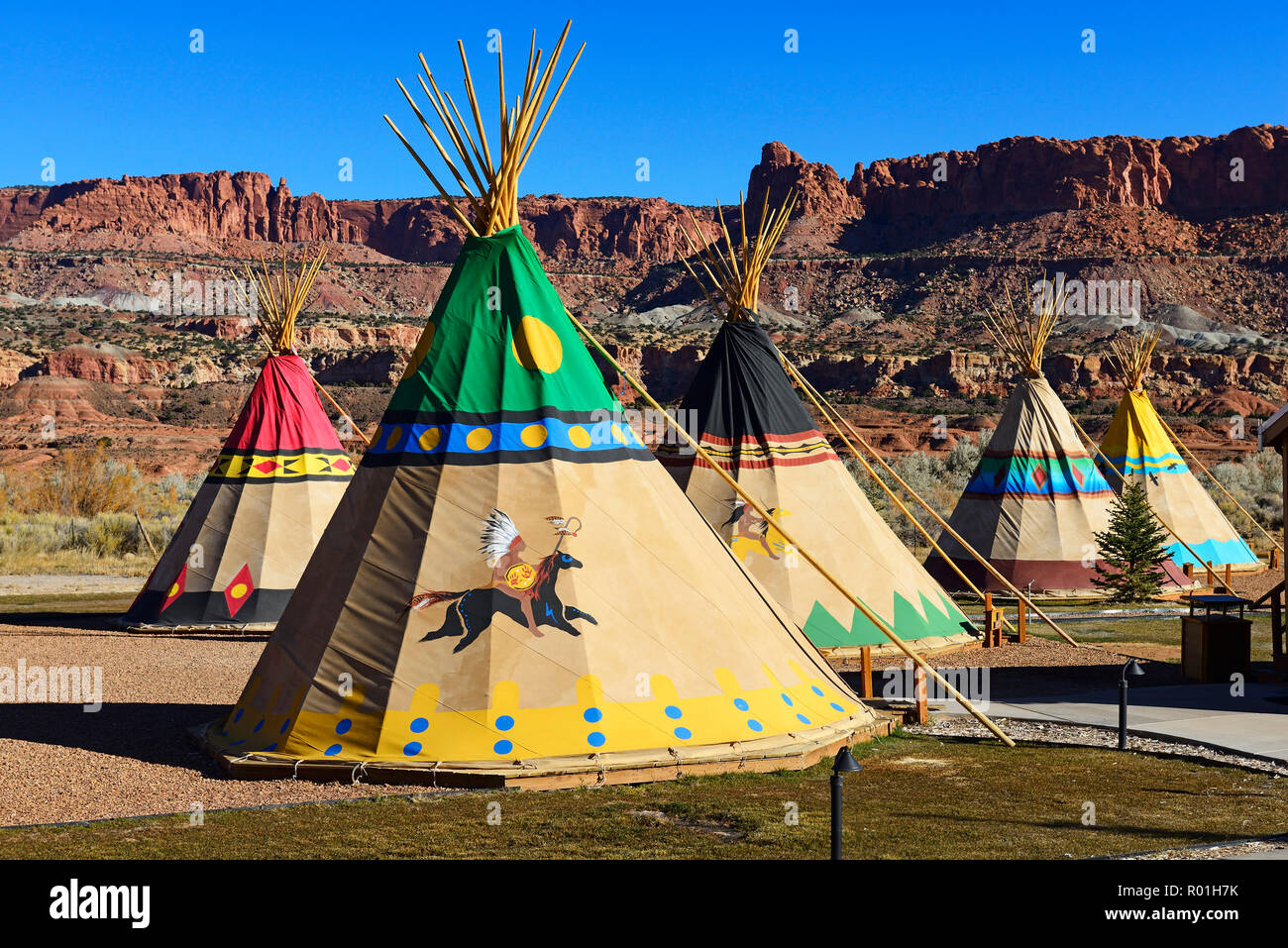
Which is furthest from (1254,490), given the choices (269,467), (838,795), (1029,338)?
(838,795)

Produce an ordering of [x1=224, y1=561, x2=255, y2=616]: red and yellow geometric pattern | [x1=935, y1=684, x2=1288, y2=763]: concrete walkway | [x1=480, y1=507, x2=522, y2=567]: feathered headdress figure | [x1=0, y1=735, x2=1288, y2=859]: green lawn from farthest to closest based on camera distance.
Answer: [x1=224, y1=561, x2=255, y2=616]: red and yellow geometric pattern → [x1=935, y1=684, x2=1288, y2=763]: concrete walkway → [x1=480, y1=507, x2=522, y2=567]: feathered headdress figure → [x1=0, y1=735, x2=1288, y2=859]: green lawn

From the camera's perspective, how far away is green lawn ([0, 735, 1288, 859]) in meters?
7.04

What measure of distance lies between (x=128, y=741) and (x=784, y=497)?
8687 mm

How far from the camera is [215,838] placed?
289 inches

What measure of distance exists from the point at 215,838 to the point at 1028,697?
8.88m

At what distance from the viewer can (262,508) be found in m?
19.3

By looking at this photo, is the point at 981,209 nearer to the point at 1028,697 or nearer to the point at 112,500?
the point at 112,500

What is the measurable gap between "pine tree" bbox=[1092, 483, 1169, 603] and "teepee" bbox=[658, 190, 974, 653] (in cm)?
714

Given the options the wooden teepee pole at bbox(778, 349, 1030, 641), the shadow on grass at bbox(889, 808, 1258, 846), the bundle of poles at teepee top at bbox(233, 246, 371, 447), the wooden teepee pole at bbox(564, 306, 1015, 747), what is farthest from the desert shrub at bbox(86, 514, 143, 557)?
the shadow on grass at bbox(889, 808, 1258, 846)

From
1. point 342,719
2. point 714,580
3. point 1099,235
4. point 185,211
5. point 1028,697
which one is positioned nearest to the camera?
point 342,719

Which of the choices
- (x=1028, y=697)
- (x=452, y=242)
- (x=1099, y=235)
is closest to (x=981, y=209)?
(x=1099, y=235)

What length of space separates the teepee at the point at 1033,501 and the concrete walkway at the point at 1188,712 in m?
9.79

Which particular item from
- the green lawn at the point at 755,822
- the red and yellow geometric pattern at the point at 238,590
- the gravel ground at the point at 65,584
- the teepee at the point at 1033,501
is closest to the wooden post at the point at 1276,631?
the green lawn at the point at 755,822

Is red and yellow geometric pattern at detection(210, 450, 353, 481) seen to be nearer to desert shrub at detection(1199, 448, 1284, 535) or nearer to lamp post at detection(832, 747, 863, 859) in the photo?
lamp post at detection(832, 747, 863, 859)
